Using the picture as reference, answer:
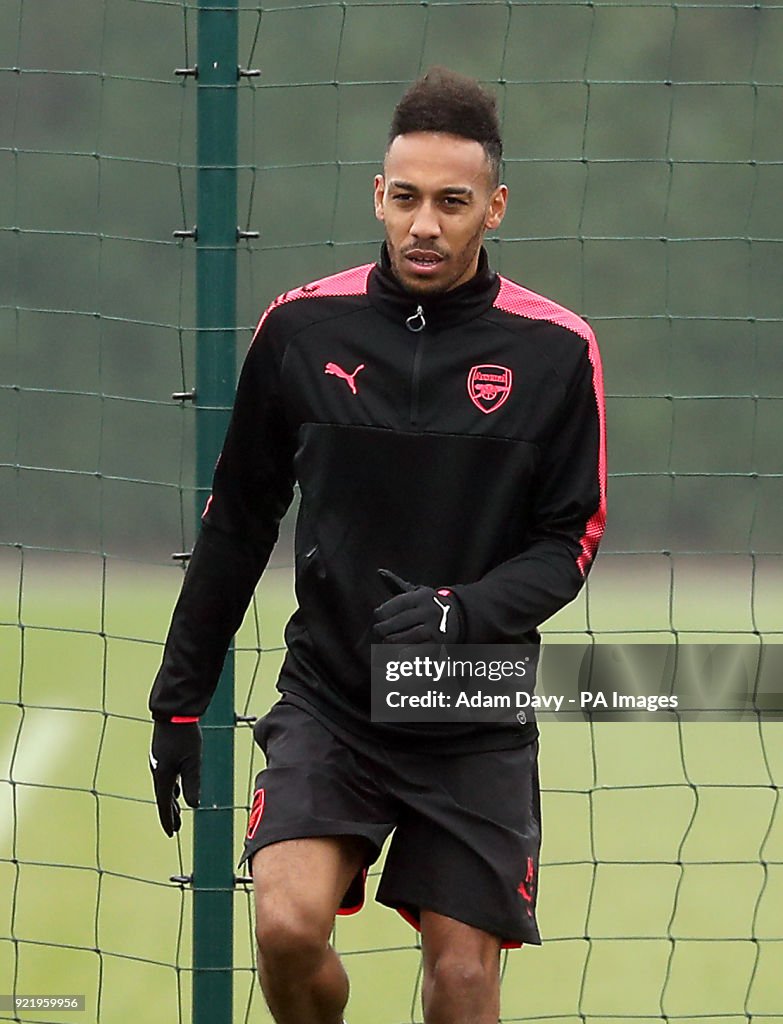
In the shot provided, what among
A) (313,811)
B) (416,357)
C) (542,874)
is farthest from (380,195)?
(542,874)

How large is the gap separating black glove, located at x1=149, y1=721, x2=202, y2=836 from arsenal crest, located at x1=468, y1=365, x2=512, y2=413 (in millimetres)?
826

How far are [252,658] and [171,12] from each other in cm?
447

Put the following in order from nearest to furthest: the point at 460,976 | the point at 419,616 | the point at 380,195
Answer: the point at 419,616 < the point at 460,976 < the point at 380,195

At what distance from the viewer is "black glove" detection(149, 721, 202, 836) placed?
11.1 feet

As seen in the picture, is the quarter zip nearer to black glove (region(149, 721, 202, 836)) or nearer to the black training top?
the black training top

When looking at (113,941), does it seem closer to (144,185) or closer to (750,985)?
(750,985)

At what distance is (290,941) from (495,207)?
4.52ft

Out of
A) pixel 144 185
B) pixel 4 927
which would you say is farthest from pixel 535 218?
pixel 4 927

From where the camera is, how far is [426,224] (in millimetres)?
3166

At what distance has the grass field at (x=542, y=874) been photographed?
4738 millimetres

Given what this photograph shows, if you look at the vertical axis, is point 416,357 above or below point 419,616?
above

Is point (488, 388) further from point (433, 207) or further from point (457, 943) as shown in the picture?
point (457, 943)

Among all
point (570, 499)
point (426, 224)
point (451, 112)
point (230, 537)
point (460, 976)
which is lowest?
point (460, 976)

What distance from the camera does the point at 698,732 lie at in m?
9.39
